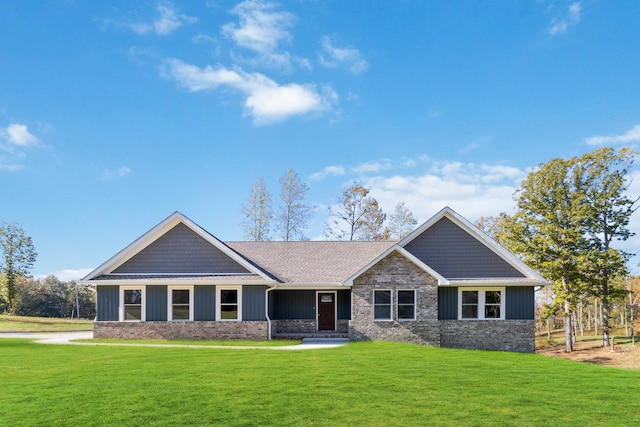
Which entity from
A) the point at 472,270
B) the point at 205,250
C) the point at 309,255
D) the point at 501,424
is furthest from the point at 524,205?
the point at 501,424

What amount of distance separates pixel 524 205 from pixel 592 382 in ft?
80.7

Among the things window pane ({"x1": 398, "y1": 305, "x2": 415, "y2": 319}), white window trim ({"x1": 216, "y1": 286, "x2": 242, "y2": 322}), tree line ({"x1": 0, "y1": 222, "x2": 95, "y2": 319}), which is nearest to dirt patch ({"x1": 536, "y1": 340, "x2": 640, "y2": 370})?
window pane ({"x1": 398, "y1": 305, "x2": 415, "y2": 319})

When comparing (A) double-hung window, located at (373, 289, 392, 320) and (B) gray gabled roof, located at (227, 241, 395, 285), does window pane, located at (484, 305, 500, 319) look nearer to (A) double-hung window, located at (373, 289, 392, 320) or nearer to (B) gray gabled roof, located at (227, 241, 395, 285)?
(A) double-hung window, located at (373, 289, 392, 320)

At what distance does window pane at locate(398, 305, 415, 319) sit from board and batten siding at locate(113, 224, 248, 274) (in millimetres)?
7327

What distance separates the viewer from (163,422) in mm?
8688

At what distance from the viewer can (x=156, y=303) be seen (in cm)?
2258

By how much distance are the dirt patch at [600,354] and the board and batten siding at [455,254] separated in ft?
43.0

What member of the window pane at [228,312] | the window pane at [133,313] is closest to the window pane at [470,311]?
the window pane at [228,312]

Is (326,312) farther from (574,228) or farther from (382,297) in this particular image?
(574,228)

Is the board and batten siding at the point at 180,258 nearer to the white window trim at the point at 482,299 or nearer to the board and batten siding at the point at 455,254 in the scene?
the board and batten siding at the point at 455,254

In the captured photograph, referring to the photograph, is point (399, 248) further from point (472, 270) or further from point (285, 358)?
point (285, 358)

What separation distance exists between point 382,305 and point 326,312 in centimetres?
326

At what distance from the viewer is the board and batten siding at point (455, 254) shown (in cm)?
2333

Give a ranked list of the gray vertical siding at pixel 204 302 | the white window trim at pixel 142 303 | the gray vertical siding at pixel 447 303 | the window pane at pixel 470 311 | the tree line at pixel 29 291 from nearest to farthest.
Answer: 1. the gray vertical siding at pixel 204 302
2. the white window trim at pixel 142 303
3. the gray vertical siding at pixel 447 303
4. the window pane at pixel 470 311
5. the tree line at pixel 29 291
